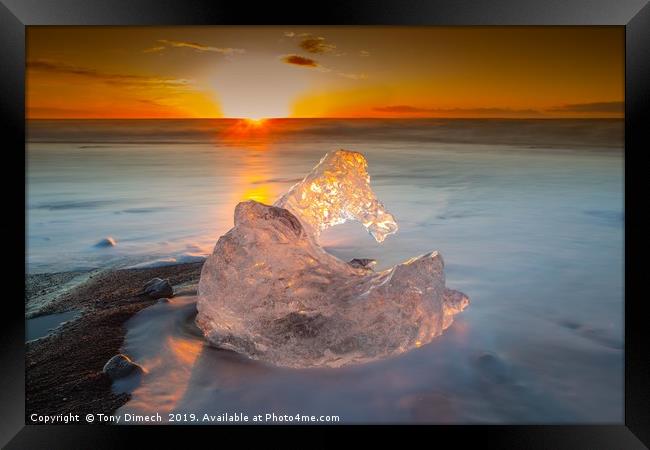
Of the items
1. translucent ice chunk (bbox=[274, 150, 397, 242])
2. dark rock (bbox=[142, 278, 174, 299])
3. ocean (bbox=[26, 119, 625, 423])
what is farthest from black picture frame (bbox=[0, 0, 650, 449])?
translucent ice chunk (bbox=[274, 150, 397, 242])

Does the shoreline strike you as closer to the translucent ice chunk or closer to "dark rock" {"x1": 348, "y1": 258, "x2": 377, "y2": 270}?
the translucent ice chunk

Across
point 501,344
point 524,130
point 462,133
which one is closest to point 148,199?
point 501,344

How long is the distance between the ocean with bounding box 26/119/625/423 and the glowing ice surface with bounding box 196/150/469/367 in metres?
0.09

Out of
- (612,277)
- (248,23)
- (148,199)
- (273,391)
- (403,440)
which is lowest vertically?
(403,440)

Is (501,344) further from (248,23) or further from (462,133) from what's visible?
(462,133)

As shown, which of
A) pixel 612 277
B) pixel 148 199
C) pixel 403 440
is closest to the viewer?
pixel 403 440

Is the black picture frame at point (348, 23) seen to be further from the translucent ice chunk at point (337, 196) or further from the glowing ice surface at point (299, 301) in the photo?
the translucent ice chunk at point (337, 196)

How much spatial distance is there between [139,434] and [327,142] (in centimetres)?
718

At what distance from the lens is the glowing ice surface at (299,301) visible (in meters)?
2.46

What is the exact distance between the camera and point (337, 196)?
3.17 metres

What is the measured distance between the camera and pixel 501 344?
2.69m

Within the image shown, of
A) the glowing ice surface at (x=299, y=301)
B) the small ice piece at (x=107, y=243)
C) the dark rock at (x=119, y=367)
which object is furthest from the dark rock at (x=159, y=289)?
the small ice piece at (x=107, y=243)

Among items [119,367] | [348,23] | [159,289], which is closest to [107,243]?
[159,289]

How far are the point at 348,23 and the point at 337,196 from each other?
1.06 m
